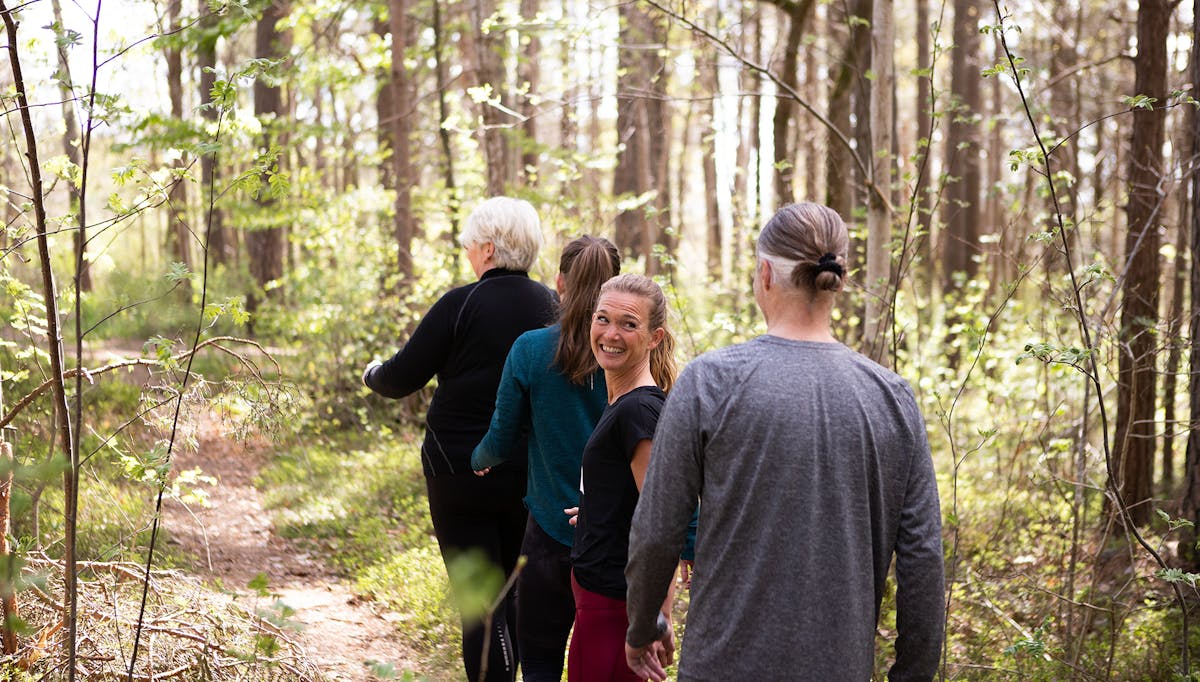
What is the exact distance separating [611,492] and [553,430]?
0.63 m

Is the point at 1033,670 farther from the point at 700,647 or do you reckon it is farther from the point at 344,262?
the point at 344,262

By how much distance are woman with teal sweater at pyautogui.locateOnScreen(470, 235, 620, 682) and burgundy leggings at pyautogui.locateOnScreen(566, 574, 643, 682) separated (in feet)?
1.47

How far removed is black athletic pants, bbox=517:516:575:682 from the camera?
11.6ft

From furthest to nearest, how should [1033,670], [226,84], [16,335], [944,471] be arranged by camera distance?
[944,471] < [16,335] < [1033,670] < [226,84]

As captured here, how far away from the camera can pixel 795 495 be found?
2.26 metres

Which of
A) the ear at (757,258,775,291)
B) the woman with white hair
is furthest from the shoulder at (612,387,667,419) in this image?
the woman with white hair

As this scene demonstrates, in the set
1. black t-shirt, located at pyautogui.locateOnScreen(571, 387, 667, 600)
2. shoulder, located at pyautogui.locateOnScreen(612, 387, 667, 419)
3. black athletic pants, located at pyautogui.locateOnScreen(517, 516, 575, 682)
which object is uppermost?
shoulder, located at pyautogui.locateOnScreen(612, 387, 667, 419)

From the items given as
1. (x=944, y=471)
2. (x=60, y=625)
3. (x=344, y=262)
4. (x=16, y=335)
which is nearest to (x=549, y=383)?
(x=60, y=625)

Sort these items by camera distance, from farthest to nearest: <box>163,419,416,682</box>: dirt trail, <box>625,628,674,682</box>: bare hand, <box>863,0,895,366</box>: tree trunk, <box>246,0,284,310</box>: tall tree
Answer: <box>246,0,284,310</box>: tall tree, <box>863,0,895,366</box>: tree trunk, <box>163,419,416,682</box>: dirt trail, <box>625,628,674,682</box>: bare hand

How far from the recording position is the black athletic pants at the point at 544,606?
11.6 feet

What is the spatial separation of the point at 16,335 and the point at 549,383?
403 centimetres

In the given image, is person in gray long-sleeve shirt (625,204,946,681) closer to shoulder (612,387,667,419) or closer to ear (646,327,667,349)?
shoulder (612,387,667,419)

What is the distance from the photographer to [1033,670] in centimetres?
491

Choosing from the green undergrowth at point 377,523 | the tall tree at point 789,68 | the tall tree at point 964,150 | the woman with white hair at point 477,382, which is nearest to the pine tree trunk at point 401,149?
the green undergrowth at point 377,523
